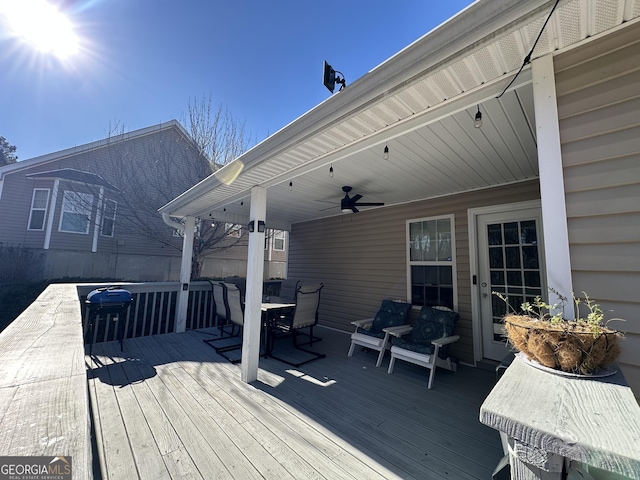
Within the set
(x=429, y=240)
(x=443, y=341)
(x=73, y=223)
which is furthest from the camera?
(x=73, y=223)

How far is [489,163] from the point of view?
311 cm

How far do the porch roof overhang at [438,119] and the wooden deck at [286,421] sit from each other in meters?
2.52

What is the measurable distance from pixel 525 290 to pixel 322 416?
128 inches

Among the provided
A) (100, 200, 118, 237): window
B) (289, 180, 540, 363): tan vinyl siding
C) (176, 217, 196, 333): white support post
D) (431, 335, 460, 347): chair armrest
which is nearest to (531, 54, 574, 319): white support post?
(431, 335, 460, 347): chair armrest

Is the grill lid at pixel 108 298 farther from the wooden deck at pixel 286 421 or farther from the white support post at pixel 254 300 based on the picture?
the white support post at pixel 254 300

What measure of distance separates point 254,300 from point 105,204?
7.89 metres

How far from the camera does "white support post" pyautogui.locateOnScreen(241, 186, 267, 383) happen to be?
329 cm

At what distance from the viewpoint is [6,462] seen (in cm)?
71

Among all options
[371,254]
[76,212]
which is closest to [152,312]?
[371,254]

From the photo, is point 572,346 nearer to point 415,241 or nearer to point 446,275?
point 446,275

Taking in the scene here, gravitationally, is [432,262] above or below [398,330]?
above

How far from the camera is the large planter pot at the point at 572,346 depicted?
85 centimetres

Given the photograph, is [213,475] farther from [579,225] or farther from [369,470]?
[579,225]

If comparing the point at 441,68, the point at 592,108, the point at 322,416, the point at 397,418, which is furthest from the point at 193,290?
the point at 592,108
